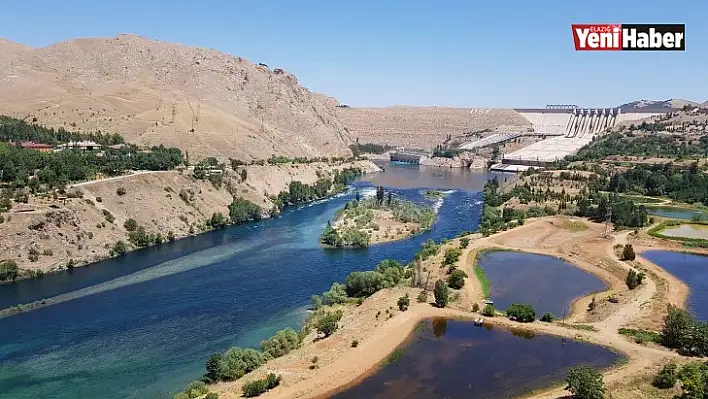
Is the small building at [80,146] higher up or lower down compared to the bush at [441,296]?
higher up

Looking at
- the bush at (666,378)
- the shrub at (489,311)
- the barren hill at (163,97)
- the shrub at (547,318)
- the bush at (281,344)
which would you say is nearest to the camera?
the bush at (666,378)

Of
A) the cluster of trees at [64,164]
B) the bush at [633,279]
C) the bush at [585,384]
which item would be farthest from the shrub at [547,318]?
the cluster of trees at [64,164]

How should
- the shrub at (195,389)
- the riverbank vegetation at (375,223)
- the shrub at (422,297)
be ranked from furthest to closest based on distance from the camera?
the riverbank vegetation at (375,223)
the shrub at (422,297)
the shrub at (195,389)

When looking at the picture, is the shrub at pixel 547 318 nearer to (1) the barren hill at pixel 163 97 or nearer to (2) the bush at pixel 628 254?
(2) the bush at pixel 628 254

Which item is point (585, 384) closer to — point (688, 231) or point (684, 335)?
point (684, 335)

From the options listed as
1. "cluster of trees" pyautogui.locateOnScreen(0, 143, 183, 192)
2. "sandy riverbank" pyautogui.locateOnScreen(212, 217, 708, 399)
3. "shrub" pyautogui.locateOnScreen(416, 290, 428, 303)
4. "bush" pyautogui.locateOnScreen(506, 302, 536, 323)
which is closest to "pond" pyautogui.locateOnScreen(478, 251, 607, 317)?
"sandy riverbank" pyautogui.locateOnScreen(212, 217, 708, 399)

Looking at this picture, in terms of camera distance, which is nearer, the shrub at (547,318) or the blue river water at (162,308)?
the blue river water at (162,308)

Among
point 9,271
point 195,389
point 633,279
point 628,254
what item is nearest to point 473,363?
point 195,389
